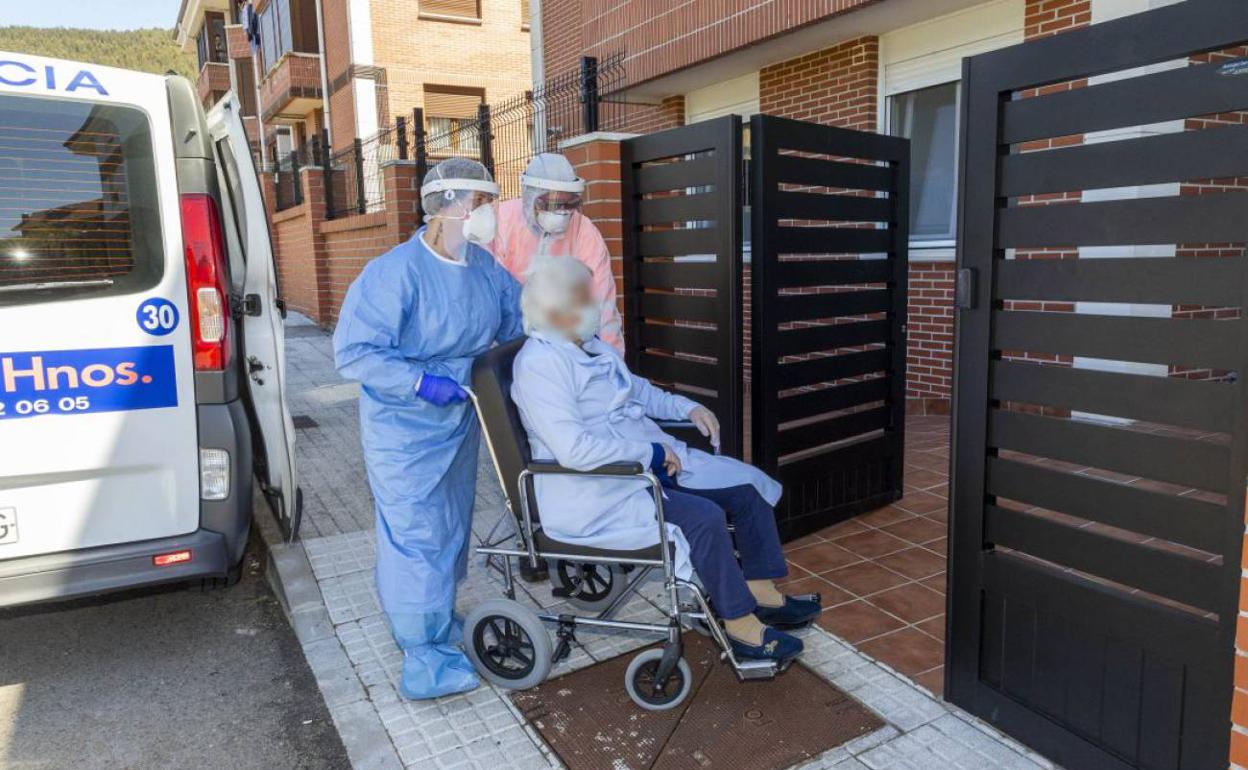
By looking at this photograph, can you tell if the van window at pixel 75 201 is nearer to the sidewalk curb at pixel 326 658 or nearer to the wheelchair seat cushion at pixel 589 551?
the sidewalk curb at pixel 326 658

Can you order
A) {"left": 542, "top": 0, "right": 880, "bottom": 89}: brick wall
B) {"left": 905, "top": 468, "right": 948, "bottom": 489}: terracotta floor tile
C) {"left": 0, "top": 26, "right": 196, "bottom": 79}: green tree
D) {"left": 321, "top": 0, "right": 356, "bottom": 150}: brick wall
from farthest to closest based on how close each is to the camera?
{"left": 0, "top": 26, "right": 196, "bottom": 79}: green tree, {"left": 321, "top": 0, "right": 356, "bottom": 150}: brick wall, {"left": 542, "top": 0, "right": 880, "bottom": 89}: brick wall, {"left": 905, "top": 468, "right": 948, "bottom": 489}: terracotta floor tile

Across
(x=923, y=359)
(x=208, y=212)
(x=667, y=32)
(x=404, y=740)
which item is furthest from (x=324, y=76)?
(x=404, y=740)

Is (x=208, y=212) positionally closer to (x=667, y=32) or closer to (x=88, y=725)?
(x=88, y=725)

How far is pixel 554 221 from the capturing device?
365 centimetres

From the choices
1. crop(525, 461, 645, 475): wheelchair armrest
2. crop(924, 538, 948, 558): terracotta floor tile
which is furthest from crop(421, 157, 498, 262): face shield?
crop(924, 538, 948, 558): terracotta floor tile

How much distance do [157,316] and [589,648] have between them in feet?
6.31

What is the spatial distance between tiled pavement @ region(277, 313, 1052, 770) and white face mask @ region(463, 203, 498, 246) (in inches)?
59.4

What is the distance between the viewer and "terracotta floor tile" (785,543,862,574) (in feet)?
13.0

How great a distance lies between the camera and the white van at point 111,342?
2.89 metres

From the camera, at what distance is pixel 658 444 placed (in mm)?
2945

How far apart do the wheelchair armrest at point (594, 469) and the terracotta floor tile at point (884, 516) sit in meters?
2.29

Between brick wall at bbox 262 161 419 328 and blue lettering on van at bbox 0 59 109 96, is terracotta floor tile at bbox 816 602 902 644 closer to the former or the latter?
blue lettering on van at bbox 0 59 109 96

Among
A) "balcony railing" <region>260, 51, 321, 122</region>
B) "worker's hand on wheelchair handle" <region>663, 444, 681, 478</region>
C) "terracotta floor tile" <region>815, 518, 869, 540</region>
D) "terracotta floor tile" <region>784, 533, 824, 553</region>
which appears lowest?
"terracotta floor tile" <region>784, 533, 824, 553</region>

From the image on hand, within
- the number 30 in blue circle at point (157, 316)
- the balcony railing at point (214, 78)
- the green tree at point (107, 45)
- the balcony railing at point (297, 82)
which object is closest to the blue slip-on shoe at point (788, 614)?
the number 30 in blue circle at point (157, 316)
